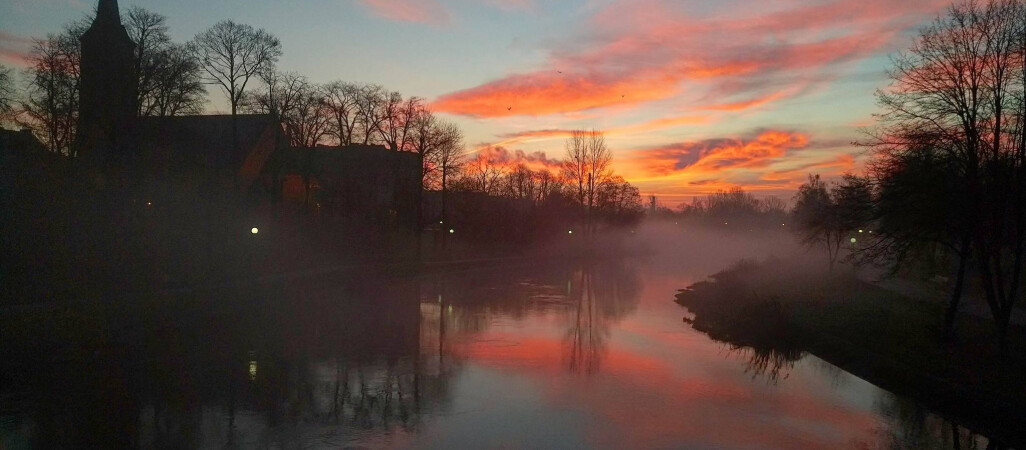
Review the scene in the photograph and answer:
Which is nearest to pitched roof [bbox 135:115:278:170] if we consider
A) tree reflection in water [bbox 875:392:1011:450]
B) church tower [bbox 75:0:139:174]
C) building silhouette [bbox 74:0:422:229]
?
building silhouette [bbox 74:0:422:229]

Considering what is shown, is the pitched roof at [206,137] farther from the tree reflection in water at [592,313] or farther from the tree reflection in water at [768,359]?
the tree reflection in water at [768,359]

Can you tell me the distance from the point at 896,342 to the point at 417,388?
1152 cm

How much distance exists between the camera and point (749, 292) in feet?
102

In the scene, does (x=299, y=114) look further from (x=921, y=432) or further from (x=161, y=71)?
(x=921, y=432)

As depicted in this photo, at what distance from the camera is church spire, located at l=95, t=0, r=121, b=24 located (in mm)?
45131

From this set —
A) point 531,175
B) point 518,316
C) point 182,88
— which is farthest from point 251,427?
point 531,175

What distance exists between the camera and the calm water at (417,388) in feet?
31.1

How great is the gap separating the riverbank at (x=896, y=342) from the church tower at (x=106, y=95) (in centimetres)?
2468

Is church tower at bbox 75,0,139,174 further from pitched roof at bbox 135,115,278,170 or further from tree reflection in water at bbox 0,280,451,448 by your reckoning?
tree reflection in water at bbox 0,280,451,448

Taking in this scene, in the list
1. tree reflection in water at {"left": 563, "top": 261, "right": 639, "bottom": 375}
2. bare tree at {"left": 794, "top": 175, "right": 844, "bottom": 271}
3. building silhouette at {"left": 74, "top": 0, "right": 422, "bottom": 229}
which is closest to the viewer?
tree reflection in water at {"left": 563, "top": 261, "right": 639, "bottom": 375}

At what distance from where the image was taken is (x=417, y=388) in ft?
40.5

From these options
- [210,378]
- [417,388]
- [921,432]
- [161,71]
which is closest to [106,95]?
[161,71]

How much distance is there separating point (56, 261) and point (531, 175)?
9262 centimetres

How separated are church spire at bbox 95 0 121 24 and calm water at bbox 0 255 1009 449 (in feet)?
96.0
